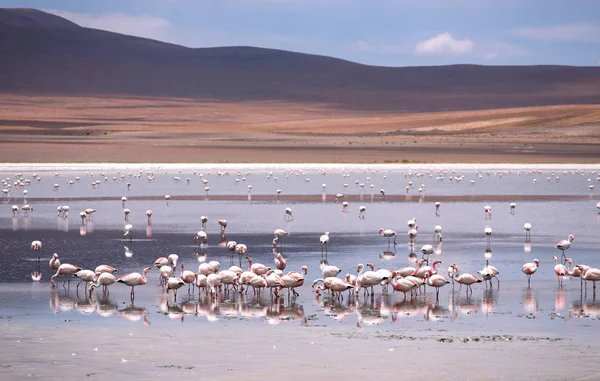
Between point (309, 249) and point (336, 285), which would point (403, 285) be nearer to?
point (336, 285)

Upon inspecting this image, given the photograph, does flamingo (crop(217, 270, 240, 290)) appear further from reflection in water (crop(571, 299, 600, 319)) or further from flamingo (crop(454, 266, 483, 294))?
reflection in water (crop(571, 299, 600, 319))

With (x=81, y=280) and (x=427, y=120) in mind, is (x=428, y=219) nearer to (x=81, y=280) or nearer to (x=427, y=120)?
(x=81, y=280)

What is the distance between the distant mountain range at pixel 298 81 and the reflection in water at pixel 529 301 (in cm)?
14032

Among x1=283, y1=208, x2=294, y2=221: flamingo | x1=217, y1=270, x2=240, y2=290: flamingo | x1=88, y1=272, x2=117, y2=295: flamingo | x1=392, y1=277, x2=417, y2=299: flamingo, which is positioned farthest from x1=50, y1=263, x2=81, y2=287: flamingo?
x1=283, y1=208, x2=294, y2=221: flamingo

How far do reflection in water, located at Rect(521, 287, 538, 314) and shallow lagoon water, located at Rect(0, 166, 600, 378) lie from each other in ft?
0.08

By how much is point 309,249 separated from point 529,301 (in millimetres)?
5794

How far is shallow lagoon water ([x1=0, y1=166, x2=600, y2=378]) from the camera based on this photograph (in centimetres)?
1157

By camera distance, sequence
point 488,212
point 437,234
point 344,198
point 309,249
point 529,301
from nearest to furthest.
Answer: point 529,301 < point 309,249 < point 437,234 < point 488,212 < point 344,198

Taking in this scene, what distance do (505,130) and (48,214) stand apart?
2684 inches

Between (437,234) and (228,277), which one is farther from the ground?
(437,234)

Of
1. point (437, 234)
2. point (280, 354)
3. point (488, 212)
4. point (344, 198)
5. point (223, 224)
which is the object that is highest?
point (344, 198)

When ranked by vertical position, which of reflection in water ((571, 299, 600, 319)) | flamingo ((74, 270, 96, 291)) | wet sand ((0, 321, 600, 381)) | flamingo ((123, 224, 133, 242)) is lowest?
wet sand ((0, 321, 600, 381))

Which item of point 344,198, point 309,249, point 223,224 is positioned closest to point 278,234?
point 309,249

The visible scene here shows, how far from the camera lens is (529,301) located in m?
12.7
